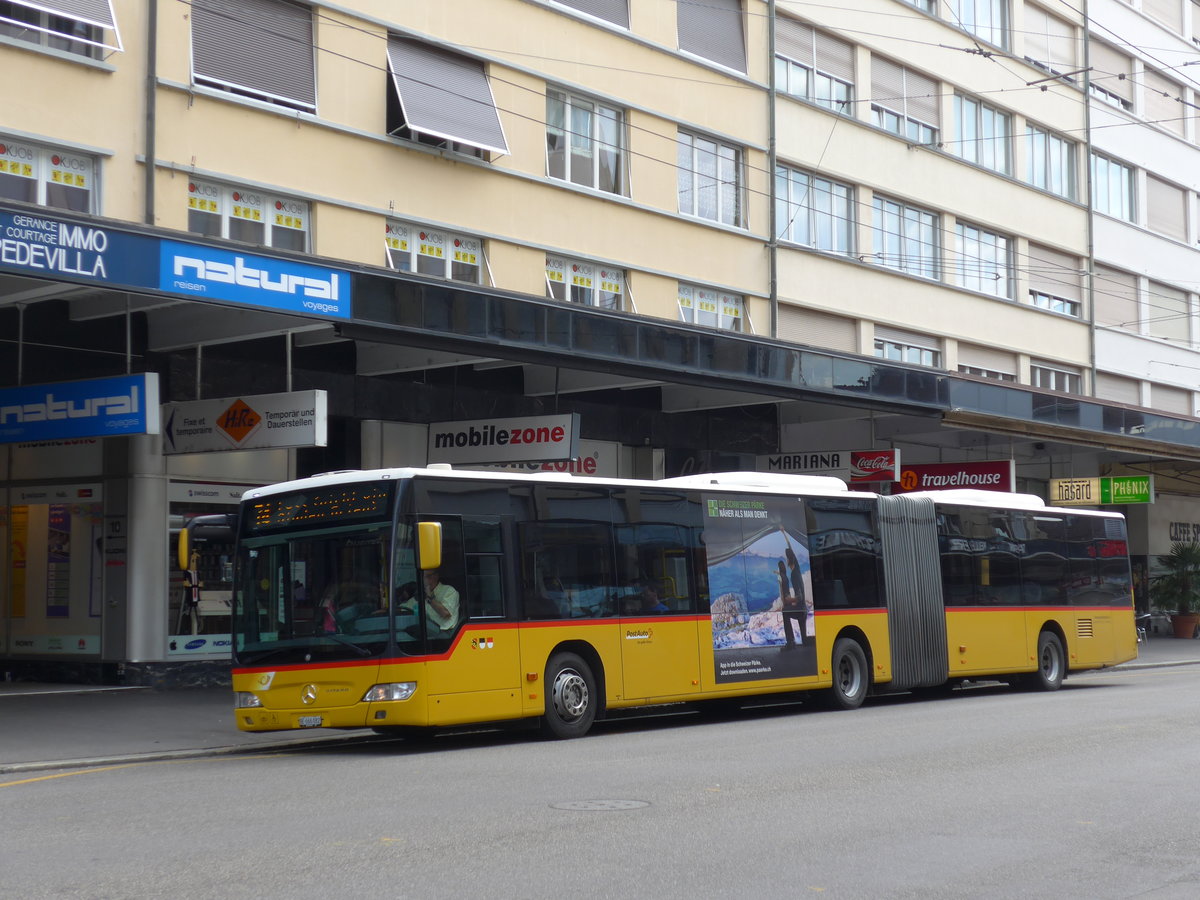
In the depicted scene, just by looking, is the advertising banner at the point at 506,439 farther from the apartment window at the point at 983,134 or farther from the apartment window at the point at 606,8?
the apartment window at the point at 983,134

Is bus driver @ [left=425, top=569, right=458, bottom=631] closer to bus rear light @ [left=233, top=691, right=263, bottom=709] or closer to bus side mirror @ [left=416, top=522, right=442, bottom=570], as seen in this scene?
bus side mirror @ [left=416, top=522, right=442, bottom=570]

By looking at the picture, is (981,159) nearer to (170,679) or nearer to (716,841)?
(170,679)

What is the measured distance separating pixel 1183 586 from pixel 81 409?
1258 inches

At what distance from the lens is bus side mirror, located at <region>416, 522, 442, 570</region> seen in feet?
44.0

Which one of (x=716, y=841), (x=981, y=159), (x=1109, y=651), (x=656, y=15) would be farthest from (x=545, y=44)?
(x=716, y=841)

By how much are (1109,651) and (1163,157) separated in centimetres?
2567

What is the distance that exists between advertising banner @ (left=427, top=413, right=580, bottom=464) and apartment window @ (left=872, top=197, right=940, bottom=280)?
1404 cm

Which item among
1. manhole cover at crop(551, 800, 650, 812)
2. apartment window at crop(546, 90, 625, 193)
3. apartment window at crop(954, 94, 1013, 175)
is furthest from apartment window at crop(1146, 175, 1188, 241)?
manhole cover at crop(551, 800, 650, 812)

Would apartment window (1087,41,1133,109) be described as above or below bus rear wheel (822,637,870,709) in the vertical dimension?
above

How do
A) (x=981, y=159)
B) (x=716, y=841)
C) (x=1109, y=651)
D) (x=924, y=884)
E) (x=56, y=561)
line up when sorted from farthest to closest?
(x=981, y=159) → (x=1109, y=651) → (x=56, y=561) → (x=716, y=841) → (x=924, y=884)

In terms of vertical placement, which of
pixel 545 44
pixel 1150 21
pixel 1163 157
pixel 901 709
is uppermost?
pixel 1150 21

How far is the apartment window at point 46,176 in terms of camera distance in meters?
17.6

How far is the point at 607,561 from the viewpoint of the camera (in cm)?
1611

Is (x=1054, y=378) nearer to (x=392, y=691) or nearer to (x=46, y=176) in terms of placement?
(x=46, y=176)
